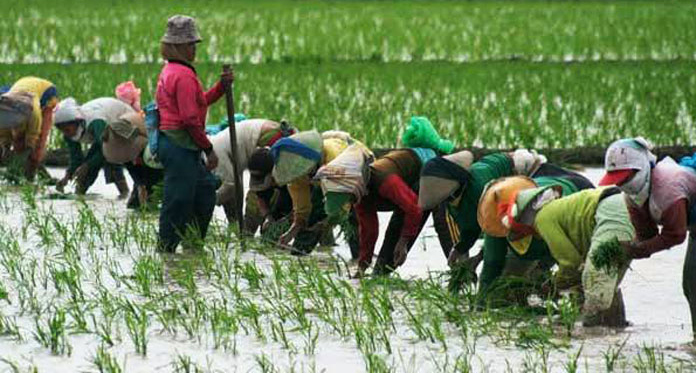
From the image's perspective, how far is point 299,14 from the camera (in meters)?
25.0

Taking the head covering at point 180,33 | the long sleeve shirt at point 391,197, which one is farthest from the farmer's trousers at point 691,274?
the head covering at point 180,33

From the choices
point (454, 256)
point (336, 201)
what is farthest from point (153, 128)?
point (454, 256)

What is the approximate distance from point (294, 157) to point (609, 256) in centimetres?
268

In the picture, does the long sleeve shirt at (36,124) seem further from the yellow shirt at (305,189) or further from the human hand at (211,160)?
the yellow shirt at (305,189)

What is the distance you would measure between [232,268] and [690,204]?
2.64 m

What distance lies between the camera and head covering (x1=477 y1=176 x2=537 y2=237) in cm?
721

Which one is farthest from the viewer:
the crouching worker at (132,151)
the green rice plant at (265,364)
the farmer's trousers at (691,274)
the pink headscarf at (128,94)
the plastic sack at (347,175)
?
the pink headscarf at (128,94)

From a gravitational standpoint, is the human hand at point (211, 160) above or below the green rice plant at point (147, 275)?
above

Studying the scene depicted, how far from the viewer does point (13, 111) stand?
39.4 ft

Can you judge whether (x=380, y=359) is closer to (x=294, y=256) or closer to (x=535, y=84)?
(x=294, y=256)

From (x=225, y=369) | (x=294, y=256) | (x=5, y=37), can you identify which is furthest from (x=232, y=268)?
(x=5, y=37)

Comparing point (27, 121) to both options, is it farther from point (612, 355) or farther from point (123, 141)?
point (612, 355)

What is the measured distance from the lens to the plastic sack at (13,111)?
12.0m

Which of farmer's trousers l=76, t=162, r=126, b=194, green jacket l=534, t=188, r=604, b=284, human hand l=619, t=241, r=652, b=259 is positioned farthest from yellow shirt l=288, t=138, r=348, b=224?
farmer's trousers l=76, t=162, r=126, b=194
